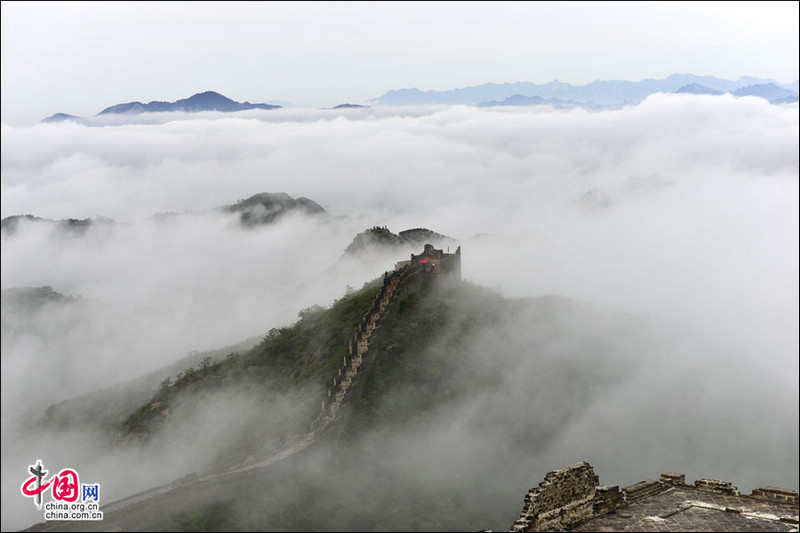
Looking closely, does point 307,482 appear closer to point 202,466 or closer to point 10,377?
point 202,466

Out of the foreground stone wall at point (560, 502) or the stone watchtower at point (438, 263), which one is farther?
the stone watchtower at point (438, 263)

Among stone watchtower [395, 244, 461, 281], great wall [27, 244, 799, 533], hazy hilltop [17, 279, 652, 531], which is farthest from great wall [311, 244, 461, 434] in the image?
great wall [27, 244, 799, 533]

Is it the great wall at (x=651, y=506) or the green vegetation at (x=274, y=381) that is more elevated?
the green vegetation at (x=274, y=381)

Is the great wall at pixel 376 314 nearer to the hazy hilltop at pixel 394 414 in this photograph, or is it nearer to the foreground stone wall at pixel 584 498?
the hazy hilltop at pixel 394 414

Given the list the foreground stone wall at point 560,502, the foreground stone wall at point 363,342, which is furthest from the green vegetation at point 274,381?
the foreground stone wall at point 560,502

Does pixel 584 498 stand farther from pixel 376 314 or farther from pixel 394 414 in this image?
pixel 376 314

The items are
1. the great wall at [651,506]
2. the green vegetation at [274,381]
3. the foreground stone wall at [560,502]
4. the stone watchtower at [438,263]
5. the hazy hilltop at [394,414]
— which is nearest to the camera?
the great wall at [651,506]

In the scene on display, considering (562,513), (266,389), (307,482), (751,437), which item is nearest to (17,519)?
(266,389)

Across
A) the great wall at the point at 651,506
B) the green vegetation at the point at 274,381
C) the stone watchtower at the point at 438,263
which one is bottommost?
the great wall at the point at 651,506

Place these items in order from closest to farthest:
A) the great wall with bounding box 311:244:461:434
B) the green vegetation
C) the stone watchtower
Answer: the great wall with bounding box 311:244:461:434
the green vegetation
the stone watchtower

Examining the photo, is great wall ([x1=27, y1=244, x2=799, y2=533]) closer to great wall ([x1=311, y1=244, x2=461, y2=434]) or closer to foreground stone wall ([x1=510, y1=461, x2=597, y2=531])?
foreground stone wall ([x1=510, y1=461, x2=597, y2=531])
